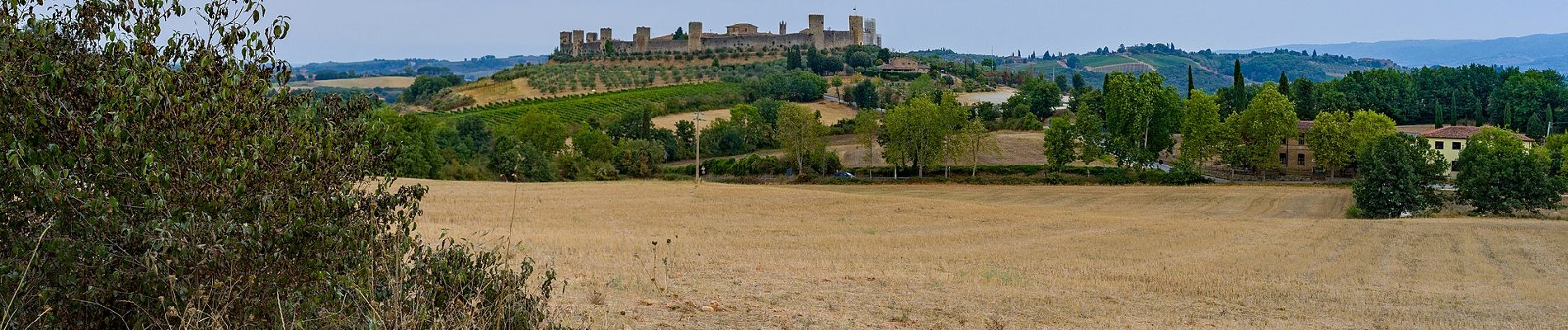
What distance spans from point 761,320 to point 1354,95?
9289cm

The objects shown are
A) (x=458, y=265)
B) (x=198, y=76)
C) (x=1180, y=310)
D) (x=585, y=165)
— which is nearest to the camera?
(x=198, y=76)

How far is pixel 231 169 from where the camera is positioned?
5.95 meters

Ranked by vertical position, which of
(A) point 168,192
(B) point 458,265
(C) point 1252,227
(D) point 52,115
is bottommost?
(C) point 1252,227

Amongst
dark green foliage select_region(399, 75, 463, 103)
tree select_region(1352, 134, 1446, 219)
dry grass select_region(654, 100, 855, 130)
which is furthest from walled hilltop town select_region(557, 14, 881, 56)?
tree select_region(1352, 134, 1446, 219)

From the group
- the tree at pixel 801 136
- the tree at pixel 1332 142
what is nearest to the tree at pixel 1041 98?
the tree at pixel 801 136

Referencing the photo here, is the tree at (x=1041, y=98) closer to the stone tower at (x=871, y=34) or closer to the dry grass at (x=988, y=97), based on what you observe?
the dry grass at (x=988, y=97)

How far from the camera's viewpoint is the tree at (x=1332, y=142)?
61.3 meters

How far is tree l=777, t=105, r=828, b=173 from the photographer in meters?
66.4

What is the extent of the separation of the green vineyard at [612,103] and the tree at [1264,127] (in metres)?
50.3

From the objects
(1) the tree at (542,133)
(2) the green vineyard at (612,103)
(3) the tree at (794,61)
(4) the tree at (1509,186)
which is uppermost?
(3) the tree at (794,61)

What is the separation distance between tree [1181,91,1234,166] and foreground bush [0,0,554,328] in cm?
6079

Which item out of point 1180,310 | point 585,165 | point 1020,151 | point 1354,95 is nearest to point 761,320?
point 1180,310

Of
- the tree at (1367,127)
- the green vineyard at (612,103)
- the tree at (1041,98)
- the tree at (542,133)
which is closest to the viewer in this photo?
the tree at (1367,127)

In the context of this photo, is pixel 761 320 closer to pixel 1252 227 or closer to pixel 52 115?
pixel 52 115
